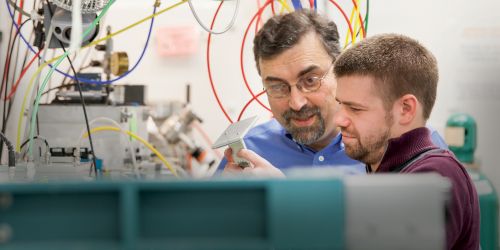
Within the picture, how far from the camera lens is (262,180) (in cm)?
45

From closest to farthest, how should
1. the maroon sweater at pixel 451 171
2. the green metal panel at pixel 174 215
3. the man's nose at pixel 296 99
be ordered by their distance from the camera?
the green metal panel at pixel 174 215 → the maroon sweater at pixel 451 171 → the man's nose at pixel 296 99

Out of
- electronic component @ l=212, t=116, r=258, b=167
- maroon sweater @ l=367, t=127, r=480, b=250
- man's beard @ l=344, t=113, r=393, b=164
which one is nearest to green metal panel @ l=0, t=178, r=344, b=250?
maroon sweater @ l=367, t=127, r=480, b=250

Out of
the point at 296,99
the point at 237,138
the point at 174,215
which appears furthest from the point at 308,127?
the point at 174,215

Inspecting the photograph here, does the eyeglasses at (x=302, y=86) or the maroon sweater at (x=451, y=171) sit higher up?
the eyeglasses at (x=302, y=86)

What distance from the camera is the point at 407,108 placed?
1.24 metres

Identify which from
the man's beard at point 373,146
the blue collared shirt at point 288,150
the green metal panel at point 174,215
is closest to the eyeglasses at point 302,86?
the blue collared shirt at point 288,150

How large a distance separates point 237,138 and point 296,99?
0.59 metres

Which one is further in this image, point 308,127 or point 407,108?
point 308,127

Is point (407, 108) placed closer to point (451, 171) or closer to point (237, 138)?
point (451, 171)

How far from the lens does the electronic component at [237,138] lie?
3.73ft

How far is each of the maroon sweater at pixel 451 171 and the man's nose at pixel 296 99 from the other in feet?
2.03

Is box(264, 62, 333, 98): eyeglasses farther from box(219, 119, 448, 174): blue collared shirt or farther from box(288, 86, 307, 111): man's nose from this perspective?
box(219, 119, 448, 174): blue collared shirt

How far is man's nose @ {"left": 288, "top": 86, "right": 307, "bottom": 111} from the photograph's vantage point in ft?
5.51

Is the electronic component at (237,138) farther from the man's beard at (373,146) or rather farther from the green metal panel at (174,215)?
the green metal panel at (174,215)
